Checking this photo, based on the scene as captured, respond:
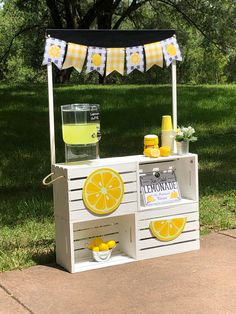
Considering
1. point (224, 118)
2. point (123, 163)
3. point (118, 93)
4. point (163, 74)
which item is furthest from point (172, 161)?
point (163, 74)

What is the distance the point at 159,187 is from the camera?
4.83 m

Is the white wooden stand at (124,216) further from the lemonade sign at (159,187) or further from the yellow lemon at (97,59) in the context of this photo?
the yellow lemon at (97,59)

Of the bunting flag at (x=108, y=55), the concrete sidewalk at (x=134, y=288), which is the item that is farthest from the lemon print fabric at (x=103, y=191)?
the bunting flag at (x=108, y=55)

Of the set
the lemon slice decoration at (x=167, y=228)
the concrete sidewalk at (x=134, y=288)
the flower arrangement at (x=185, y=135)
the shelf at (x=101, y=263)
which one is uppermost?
the flower arrangement at (x=185, y=135)

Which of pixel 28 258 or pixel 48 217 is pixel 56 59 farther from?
pixel 48 217

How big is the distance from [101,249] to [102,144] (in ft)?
18.3

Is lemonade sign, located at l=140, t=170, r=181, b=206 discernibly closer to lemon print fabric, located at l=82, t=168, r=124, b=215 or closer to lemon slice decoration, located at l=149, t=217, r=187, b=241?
lemon slice decoration, located at l=149, t=217, r=187, b=241

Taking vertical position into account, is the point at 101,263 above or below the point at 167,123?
below

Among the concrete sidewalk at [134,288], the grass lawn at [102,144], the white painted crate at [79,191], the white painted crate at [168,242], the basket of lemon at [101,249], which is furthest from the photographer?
the grass lawn at [102,144]

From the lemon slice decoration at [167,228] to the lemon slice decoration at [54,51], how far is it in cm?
156

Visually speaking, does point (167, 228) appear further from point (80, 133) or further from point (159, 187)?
point (80, 133)

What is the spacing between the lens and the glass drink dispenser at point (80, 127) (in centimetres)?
435

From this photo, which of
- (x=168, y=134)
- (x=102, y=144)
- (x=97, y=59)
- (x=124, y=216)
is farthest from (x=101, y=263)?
(x=102, y=144)

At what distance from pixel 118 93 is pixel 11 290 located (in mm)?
10942
